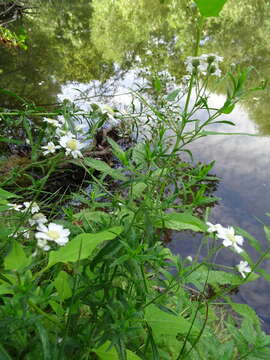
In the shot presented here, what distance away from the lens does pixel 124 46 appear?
8.26 meters

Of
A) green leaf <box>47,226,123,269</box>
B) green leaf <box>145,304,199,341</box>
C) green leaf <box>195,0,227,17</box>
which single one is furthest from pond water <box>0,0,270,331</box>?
green leaf <box>47,226,123,269</box>

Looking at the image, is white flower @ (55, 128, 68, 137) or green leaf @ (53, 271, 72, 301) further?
white flower @ (55, 128, 68, 137)

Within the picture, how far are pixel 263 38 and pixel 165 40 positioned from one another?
2776 millimetres

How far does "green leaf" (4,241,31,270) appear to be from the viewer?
739 millimetres

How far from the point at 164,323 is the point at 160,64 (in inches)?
257

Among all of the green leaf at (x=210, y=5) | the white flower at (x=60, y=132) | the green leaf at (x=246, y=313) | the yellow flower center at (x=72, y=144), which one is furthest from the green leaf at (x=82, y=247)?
the green leaf at (x=246, y=313)

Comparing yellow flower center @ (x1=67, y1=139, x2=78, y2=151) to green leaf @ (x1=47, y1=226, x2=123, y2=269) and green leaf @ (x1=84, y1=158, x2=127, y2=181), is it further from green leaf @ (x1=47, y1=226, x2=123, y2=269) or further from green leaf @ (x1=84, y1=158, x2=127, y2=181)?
green leaf @ (x1=47, y1=226, x2=123, y2=269)

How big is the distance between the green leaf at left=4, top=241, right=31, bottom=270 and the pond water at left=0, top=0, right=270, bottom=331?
2.09ft

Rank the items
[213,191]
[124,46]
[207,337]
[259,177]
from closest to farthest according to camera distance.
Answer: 1. [207,337]
2. [213,191]
3. [259,177]
4. [124,46]

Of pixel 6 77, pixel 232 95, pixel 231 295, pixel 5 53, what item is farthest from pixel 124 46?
pixel 232 95

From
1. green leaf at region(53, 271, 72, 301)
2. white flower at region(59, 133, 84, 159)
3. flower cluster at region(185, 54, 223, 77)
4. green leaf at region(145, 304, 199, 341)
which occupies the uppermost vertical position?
flower cluster at region(185, 54, 223, 77)

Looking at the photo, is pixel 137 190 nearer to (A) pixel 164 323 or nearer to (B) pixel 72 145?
(B) pixel 72 145

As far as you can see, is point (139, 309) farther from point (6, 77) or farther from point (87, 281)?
point (6, 77)

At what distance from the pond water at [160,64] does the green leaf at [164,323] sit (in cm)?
52
